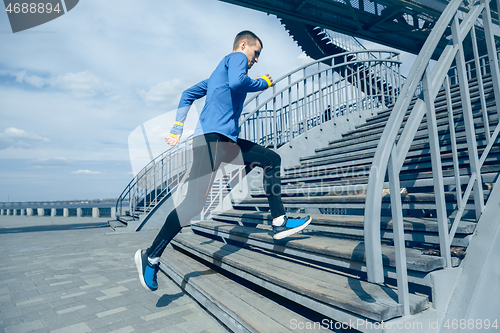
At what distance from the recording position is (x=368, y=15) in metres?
13.2

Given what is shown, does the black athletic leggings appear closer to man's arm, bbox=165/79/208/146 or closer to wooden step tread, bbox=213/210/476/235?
man's arm, bbox=165/79/208/146

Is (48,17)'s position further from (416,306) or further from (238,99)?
(416,306)

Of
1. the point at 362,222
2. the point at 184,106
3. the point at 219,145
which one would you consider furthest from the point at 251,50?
the point at 362,222

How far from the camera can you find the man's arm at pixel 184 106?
2.65 meters

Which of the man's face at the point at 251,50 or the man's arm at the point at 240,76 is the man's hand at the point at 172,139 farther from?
the man's face at the point at 251,50

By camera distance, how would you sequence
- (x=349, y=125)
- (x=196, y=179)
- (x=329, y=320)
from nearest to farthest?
1. (x=329, y=320)
2. (x=196, y=179)
3. (x=349, y=125)

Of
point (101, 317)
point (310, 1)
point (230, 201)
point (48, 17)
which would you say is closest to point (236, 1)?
point (310, 1)

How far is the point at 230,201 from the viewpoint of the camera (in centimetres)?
502

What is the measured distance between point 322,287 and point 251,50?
200 cm

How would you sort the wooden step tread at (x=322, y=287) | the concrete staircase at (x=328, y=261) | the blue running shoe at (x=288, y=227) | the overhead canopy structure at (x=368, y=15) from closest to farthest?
the wooden step tread at (x=322, y=287)
the concrete staircase at (x=328, y=261)
the blue running shoe at (x=288, y=227)
the overhead canopy structure at (x=368, y=15)

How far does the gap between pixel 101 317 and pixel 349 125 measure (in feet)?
20.3

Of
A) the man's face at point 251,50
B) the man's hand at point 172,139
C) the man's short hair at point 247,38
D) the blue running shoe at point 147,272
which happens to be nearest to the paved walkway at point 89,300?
the blue running shoe at point 147,272

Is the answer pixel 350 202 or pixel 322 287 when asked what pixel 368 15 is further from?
pixel 322 287

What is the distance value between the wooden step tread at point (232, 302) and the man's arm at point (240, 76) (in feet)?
5.47
